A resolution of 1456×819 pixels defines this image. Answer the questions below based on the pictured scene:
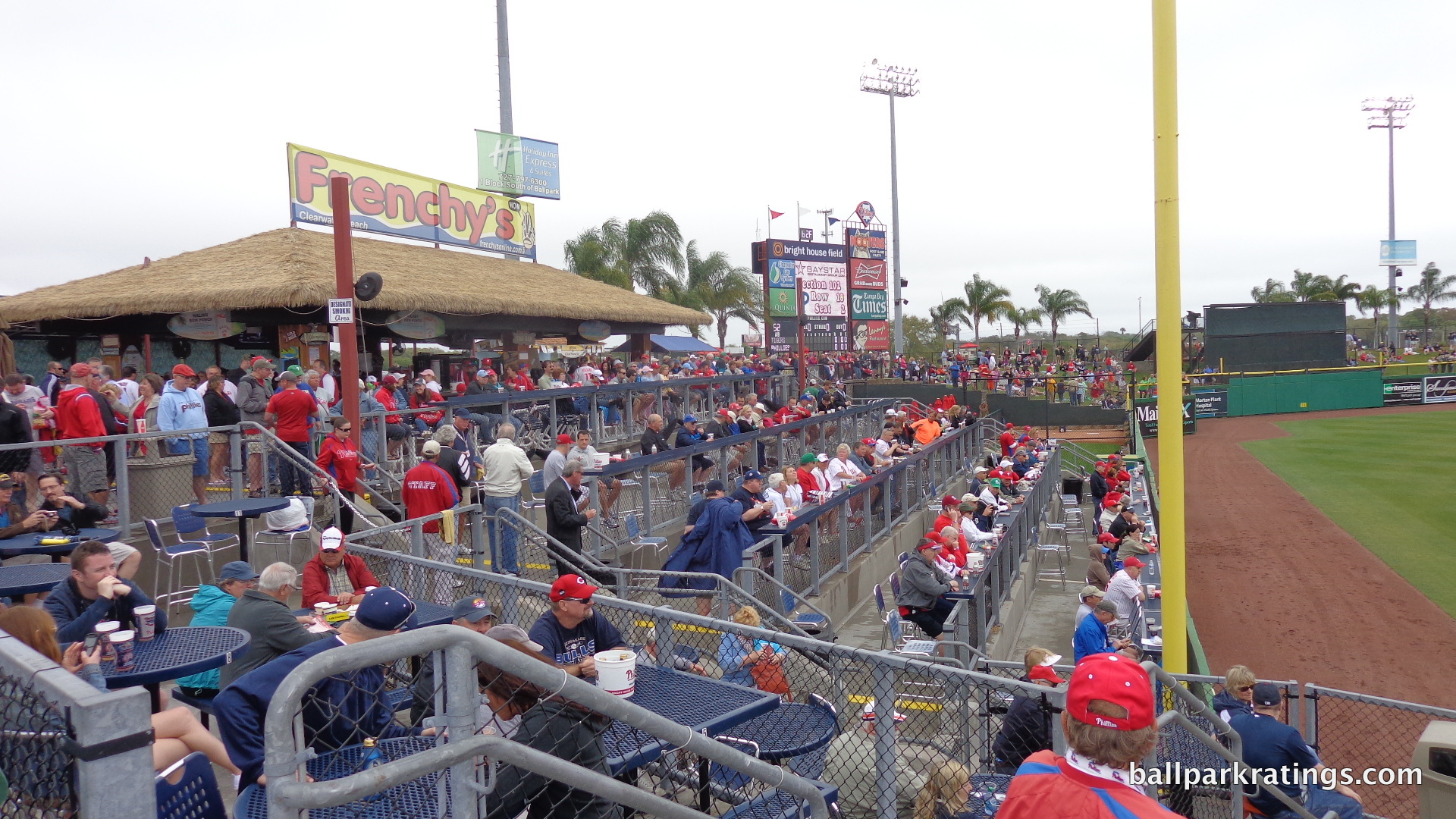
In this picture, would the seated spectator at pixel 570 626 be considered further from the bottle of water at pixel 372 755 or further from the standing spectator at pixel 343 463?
the standing spectator at pixel 343 463

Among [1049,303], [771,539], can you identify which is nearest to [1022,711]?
[771,539]

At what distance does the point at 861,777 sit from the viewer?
5.14m

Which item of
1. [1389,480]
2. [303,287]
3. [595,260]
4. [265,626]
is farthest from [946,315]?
[265,626]

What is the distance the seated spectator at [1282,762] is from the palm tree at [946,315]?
57.1m

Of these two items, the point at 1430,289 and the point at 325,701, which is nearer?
the point at 325,701

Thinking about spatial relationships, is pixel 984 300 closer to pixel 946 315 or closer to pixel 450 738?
pixel 946 315

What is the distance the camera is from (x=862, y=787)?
5.18 metres

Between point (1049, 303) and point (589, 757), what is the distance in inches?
2669

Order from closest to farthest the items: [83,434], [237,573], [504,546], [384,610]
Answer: [384,610] → [237,573] → [83,434] → [504,546]

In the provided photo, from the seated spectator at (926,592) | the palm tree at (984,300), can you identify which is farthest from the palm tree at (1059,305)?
the seated spectator at (926,592)

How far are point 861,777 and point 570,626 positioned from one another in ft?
5.79

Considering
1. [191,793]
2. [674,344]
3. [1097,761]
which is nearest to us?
[1097,761]

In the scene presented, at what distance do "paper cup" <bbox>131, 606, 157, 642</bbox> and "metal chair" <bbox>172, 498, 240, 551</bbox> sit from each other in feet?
11.9

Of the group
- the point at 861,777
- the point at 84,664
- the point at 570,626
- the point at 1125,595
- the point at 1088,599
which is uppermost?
the point at 84,664
